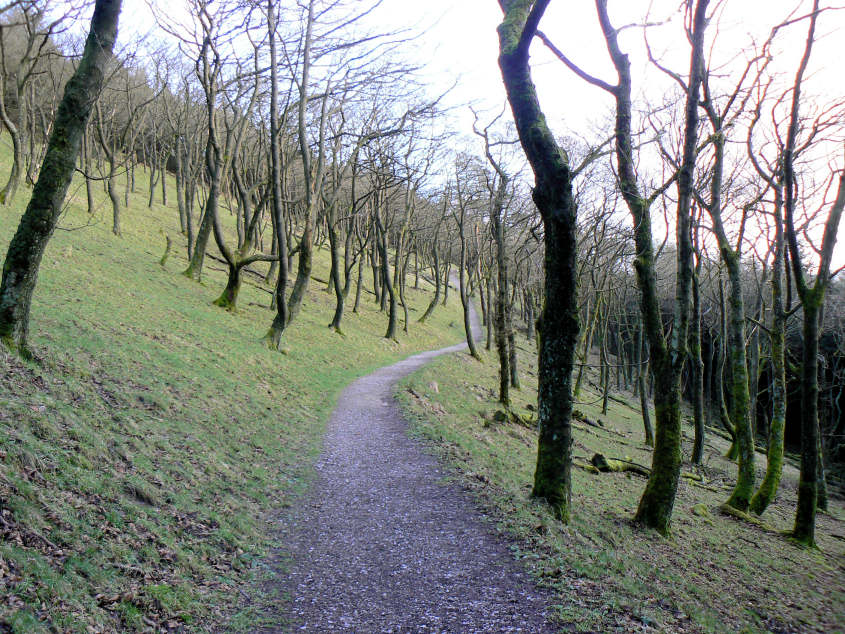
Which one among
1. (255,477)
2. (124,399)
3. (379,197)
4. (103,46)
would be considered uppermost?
(379,197)

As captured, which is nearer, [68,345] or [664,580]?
[664,580]

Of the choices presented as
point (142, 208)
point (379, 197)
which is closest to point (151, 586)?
point (379, 197)

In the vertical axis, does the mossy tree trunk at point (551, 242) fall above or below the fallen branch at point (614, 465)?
above

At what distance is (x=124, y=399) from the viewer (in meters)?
6.81

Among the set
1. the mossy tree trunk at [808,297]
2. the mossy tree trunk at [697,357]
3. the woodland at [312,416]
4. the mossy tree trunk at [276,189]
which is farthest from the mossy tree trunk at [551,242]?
the mossy tree trunk at [276,189]

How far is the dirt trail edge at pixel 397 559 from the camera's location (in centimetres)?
389

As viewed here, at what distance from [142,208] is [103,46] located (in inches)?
1172

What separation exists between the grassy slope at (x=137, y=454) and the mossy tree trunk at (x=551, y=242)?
3540 mm

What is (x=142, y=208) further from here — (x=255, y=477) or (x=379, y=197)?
(x=255, y=477)

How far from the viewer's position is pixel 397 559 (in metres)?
4.88

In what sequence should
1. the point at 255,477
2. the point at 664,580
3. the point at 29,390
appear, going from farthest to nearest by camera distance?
the point at 255,477, the point at 664,580, the point at 29,390

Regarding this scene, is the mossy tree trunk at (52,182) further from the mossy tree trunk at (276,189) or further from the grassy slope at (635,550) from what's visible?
the mossy tree trunk at (276,189)

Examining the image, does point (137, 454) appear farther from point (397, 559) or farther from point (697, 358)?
point (697, 358)

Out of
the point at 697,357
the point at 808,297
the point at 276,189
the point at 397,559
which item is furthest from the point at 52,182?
the point at 808,297
